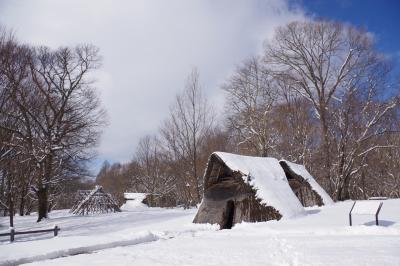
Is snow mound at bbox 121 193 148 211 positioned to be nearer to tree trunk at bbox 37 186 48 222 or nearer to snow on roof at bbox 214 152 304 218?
tree trunk at bbox 37 186 48 222

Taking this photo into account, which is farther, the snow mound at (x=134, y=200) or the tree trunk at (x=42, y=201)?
the snow mound at (x=134, y=200)

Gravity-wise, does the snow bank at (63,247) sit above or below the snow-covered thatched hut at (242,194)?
below

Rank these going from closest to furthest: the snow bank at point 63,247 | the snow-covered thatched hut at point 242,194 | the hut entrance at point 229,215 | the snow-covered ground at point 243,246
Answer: the snow-covered ground at point 243,246 → the snow bank at point 63,247 → the snow-covered thatched hut at point 242,194 → the hut entrance at point 229,215

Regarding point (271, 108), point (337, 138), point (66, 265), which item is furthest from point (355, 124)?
point (66, 265)

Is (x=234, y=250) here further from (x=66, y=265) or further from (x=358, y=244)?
(x=66, y=265)

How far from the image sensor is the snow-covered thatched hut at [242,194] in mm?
16141

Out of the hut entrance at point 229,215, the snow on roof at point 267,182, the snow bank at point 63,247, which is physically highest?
the snow on roof at point 267,182

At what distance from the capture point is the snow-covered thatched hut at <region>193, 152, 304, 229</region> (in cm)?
1614

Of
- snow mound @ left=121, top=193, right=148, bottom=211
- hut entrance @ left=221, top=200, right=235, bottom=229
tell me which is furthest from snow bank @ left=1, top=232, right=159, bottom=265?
snow mound @ left=121, top=193, right=148, bottom=211

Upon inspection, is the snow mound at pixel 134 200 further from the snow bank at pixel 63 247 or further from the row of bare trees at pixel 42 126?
the snow bank at pixel 63 247

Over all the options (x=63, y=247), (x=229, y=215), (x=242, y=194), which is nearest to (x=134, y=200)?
(x=229, y=215)

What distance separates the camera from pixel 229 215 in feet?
55.6

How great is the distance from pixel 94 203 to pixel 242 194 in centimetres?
1662

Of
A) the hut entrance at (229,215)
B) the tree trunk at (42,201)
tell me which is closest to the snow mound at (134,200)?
the tree trunk at (42,201)
